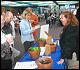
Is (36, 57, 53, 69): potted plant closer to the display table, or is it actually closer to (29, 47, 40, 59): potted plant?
the display table

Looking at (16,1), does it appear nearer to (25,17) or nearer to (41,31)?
(41,31)

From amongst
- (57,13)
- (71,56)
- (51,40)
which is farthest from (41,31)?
(71,56)

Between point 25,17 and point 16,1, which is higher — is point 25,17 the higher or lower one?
the lower one

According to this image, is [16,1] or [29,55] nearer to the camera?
[16,1]

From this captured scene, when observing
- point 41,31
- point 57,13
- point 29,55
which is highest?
point 57,13

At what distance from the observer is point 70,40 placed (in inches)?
73.9

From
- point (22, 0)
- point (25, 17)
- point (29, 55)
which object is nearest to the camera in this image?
point (22, 0)

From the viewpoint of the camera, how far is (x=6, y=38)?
2023mm

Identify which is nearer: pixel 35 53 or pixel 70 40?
pixel 70 40

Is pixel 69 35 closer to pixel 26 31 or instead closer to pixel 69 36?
pixel 69 36

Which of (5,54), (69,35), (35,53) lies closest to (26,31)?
(35,53)

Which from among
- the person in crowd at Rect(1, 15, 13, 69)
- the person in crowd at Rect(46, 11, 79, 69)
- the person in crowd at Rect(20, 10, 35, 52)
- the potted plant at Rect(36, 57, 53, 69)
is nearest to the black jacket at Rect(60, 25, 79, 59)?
the person in crowd at Rect(46, 11, 79, 69)

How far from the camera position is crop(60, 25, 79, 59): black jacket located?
6.15ft

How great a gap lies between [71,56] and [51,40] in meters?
0.41
